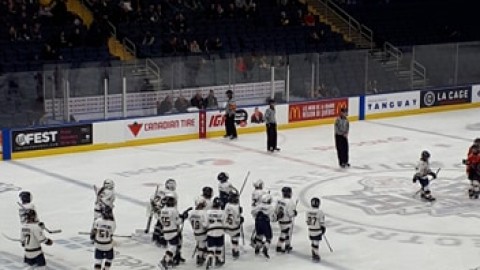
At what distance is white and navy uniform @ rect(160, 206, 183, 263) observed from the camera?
14.7 m

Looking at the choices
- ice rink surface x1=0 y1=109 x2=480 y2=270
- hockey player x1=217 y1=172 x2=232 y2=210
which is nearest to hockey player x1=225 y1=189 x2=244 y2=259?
ice rink surface x1=0 y1=109 x2=480 y2=270

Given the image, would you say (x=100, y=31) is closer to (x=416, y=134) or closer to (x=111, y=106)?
(x=111, y=106)

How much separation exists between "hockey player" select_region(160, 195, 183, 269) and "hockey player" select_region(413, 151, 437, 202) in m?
5.93

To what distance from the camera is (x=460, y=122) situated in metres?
29.9

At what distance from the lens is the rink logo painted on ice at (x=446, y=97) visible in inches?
1246

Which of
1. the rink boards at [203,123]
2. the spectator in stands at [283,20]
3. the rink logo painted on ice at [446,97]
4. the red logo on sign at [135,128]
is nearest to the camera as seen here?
the rink boards at [203,123]

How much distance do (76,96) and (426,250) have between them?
1101 cm

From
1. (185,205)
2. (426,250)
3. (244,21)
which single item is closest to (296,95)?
(244,21)

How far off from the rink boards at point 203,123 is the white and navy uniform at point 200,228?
956cm

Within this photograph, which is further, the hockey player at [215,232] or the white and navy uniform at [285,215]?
the white and navy uniform at [285,215]

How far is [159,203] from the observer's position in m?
15.8

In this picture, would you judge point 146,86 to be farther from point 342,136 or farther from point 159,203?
point 159,203

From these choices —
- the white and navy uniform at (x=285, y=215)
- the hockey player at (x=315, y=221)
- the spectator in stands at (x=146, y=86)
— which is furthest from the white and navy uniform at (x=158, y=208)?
the spectator in stands at (x=146, y=86)

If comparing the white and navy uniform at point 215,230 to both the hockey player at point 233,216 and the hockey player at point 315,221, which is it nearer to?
the hockey player at point 233,216
